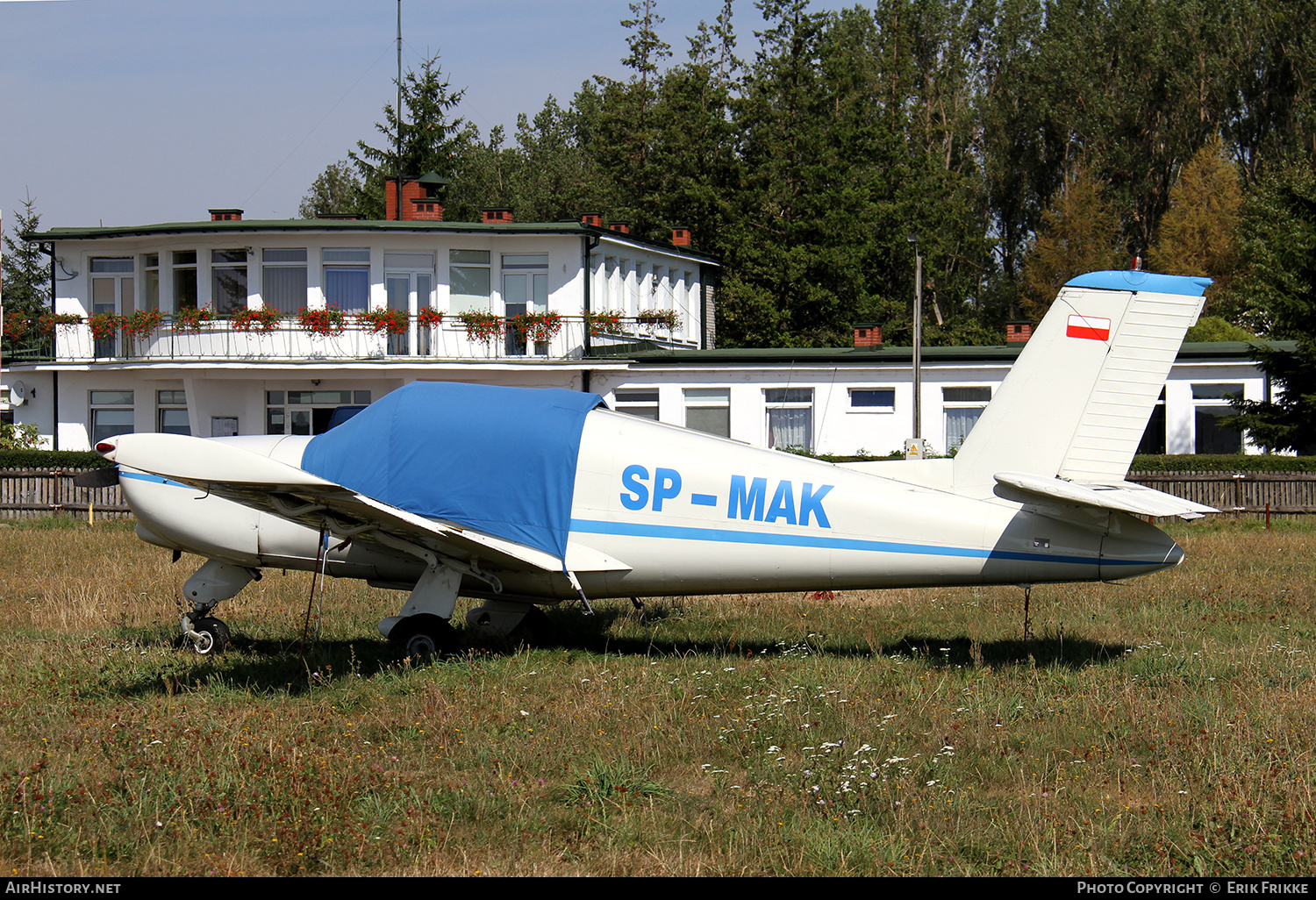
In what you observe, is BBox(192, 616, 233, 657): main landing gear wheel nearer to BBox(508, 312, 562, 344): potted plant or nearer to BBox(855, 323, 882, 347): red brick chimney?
BBox(508, 312, 562, 344): potted plant

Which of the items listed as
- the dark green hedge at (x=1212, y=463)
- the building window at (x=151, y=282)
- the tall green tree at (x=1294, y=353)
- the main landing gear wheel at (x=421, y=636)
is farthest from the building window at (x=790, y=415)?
the main landing gear wheel at (x=421, y=636)

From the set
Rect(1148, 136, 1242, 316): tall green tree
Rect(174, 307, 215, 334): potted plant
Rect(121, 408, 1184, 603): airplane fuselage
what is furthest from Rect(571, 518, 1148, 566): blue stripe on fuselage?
Rect(1148, 136, 1242, 316): tall green tree

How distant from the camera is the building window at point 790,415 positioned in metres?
29.7

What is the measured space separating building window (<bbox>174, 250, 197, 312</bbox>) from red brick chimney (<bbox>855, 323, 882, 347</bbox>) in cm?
1780

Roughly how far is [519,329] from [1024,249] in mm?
44951

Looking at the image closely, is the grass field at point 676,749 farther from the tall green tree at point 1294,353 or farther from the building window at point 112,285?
the building window at point 112,285

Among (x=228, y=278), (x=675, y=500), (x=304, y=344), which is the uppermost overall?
(x=228, y=278)

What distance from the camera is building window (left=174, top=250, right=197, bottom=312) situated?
30.7m

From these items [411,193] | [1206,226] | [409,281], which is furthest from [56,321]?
[1206,226]

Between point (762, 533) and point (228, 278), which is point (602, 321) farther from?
point (762, 533)

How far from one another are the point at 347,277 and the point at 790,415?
1212cm

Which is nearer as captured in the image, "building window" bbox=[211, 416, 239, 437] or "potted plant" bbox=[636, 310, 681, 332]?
"building window" bbox=[211, 416, 239, 437]

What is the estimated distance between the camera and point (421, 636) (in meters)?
10.2

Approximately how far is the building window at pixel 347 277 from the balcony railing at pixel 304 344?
107 cm
